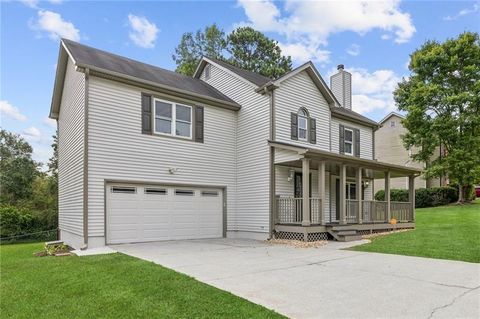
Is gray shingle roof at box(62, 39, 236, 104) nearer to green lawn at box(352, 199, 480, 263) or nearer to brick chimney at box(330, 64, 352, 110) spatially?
green lawn at box(352, 199, 480, 263)

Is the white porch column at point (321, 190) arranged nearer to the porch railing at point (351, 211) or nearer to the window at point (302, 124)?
the porch railing at point (351, 211)

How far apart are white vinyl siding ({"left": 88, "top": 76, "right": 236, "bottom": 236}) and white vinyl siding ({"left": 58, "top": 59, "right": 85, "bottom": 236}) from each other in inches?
22.5

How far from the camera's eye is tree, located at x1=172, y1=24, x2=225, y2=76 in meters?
33.1

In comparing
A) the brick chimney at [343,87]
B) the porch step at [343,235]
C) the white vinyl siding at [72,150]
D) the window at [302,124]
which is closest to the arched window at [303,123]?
the window at [302,124]

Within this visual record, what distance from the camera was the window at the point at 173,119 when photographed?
41.2ft

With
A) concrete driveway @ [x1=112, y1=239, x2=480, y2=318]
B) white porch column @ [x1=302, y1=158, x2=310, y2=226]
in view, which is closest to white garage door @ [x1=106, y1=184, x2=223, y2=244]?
concrete driveway @ [x1=112, y1=239, x2=480, y2=318]

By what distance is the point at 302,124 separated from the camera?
595 inches

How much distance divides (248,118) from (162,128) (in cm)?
371

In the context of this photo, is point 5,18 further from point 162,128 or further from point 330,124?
point 330,124

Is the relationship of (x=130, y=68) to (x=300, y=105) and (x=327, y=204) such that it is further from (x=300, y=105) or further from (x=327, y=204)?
(x=327, y=204)

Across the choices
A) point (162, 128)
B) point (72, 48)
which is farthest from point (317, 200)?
point (72, 48)

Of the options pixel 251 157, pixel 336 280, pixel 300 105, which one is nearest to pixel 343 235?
pixel 251 157

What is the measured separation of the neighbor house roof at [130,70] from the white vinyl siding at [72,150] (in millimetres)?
703

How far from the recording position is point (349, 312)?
454cm
